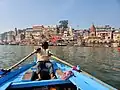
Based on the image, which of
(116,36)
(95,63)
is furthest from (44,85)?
(116,36)

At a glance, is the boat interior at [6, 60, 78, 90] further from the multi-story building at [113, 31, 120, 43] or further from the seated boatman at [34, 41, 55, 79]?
the multi-story building at [113, 31, 120, 43]

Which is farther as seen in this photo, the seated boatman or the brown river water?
the brown river water

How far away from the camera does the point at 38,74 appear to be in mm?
8227

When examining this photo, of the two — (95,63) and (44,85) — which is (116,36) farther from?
(44,85)

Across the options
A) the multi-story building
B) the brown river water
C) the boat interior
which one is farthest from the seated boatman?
the multi-story building

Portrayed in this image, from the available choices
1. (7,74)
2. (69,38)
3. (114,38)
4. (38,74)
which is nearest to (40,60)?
(38,74)

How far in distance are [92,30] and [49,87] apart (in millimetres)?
186657

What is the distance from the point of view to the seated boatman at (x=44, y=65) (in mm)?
8223

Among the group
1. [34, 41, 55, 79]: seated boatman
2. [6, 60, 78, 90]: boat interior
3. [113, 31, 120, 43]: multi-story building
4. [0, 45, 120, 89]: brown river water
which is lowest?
[0, 45, 120, 89]: brown river water

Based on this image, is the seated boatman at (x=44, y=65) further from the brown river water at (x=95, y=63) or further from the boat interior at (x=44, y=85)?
the brown river water at (x=95, y=63)

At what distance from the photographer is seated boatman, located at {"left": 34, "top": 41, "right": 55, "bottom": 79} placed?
822 cm

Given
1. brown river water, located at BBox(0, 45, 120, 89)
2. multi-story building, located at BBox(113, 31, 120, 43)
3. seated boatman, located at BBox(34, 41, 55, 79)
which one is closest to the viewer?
seated boatman, located at BBox(34, 41, 55, 79)

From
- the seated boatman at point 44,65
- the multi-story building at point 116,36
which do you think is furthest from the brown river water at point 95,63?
the multi-story building at point 116,36

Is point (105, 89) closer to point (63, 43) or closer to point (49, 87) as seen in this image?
point (49, 87)
